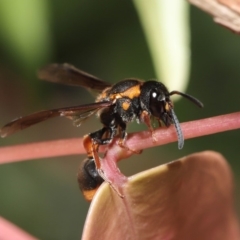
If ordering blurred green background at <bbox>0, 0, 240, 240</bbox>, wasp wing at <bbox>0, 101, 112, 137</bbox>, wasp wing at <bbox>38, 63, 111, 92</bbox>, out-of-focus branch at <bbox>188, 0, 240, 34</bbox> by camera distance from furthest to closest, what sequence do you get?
A: blurred green background at <bbox>0, 0, 240, 240</bbox>
wasp wing at <bbox>38, 63, 111, 92</bbox>
wasp wing at <bbox>0, 101, 112, 137</bbox>
out-of-focus branch at <bbox>188, 0, 240, 34</bbox>

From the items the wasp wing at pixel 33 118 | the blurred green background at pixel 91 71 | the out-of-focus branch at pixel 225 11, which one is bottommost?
the blurred green background at pixel 91 71

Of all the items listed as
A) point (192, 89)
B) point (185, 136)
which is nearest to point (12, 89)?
point (192, 89)

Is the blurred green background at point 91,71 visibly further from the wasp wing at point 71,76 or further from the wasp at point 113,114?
the wasp at point 113,114

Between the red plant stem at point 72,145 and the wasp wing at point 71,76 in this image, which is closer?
the red plant stem at point 72,145

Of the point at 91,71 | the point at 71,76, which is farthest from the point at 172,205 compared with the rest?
the point at 91,71

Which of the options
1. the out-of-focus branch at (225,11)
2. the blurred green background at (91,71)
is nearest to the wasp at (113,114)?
the out-of-focus branch at (225,11)

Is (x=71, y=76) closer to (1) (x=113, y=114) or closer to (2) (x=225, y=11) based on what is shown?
(1) (x=113, y=114)

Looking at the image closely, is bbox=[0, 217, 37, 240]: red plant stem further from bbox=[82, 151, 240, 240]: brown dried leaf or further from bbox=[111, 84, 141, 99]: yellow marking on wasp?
bbox=[111, 84, 141, 99]: yellow marking on wasp

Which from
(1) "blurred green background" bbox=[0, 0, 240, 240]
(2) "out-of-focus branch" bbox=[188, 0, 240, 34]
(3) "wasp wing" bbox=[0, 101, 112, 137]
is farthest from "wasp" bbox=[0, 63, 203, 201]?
(1) "blurred green background" bbox=[0, 0, 240, 240]
